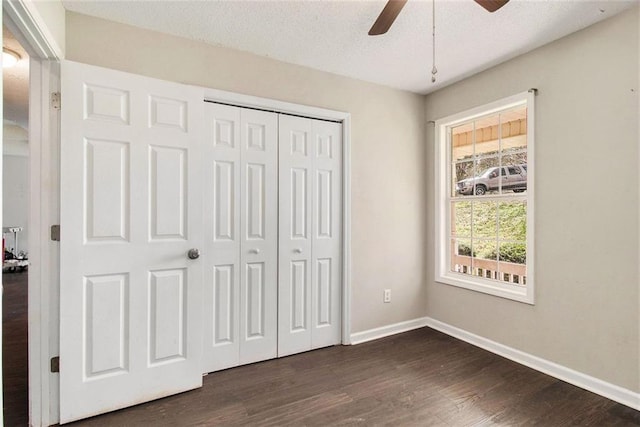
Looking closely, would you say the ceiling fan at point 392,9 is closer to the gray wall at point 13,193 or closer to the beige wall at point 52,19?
the beige wall at point 52,19

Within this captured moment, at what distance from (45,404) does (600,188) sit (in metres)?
3.72

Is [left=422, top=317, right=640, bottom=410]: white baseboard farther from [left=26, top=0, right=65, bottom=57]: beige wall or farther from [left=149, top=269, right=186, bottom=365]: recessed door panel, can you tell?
[left=26, top=0, right=65, bottom=57]: beige wall

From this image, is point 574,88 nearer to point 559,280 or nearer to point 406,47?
point 406,47

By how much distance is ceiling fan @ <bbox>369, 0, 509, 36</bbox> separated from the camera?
164cm

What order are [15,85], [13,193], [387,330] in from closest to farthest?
[387,330] → [15,85] → [13,193]

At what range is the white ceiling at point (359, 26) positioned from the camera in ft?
6.70

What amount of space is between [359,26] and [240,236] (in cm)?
173

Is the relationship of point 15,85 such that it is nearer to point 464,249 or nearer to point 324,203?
point 324,203

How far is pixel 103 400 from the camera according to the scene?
6.62ft

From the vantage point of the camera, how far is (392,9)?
1719 mm

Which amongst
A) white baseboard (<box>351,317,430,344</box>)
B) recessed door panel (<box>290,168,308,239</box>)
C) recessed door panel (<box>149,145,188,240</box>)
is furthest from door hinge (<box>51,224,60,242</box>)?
white baseboard (<box>351,317,430,344</box>)

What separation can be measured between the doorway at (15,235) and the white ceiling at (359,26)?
0.94 metres

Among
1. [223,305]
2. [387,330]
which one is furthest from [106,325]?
[387,330]

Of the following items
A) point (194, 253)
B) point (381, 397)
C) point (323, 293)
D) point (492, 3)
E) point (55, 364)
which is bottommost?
point (381, 397)
